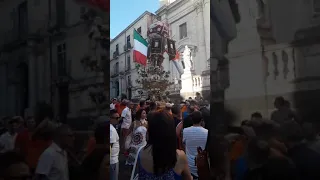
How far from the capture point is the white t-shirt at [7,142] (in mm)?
1931

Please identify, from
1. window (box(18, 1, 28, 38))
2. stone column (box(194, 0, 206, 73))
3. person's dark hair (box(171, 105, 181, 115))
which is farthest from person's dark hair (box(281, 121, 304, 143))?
stone column (box(194, 0, 206, 73))

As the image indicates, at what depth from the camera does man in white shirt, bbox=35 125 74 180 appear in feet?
6.03

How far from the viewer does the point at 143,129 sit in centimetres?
564

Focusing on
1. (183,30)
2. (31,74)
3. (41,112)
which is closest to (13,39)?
(31,74)

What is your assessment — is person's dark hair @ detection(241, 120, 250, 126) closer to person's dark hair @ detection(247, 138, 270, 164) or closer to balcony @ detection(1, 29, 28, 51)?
person's dark hair @ detection(247, 138, 270, 164)

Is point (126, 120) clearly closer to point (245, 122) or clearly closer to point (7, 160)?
point (7, 160)

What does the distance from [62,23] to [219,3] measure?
0.94m

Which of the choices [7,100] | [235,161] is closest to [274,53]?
[235,161]

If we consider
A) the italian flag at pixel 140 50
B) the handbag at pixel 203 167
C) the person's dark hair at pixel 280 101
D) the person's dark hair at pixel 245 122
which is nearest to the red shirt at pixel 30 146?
the person's dark hair at pixel 245 122

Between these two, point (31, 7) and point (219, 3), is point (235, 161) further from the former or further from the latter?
point (31, 7)

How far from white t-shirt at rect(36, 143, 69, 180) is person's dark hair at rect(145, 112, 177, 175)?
885mm

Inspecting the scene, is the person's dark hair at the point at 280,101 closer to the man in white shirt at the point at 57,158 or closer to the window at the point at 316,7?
the window at the point at 316,7

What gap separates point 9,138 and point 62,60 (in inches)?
22.5

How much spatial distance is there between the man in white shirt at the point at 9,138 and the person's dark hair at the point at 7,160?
0.10 feet
